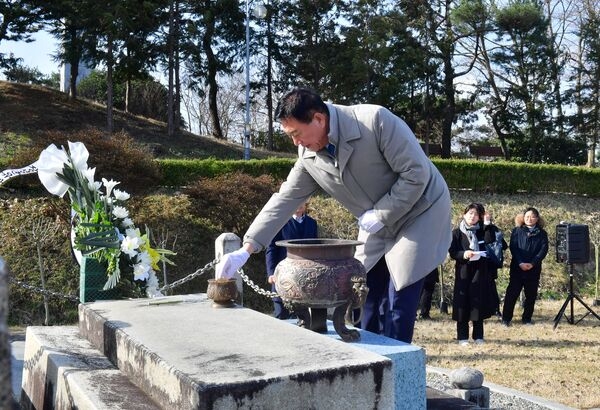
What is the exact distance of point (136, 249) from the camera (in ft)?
15.0

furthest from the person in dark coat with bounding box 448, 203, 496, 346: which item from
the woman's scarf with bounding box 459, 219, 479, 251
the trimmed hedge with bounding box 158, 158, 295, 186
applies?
the trimmed hedge with bounding box 158, 158, 295, 186

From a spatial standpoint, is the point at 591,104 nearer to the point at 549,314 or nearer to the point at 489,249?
the point at 549,314

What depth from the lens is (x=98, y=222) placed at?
4.67 metres

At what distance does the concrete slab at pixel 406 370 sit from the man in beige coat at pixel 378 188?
16.2 inches

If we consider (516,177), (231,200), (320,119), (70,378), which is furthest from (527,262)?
(516,177)

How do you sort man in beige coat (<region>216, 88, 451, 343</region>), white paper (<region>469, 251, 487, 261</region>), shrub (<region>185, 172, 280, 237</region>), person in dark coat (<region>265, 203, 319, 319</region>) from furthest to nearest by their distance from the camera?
shrub (<region>185, 172, 280, 237</region>), white paper (<region>469, 251, 487, 261</region>), person in dark coat (<region>265, 203, 319, 319</region>), man in beige coat (<region>216, 88, 451, 343</region>)

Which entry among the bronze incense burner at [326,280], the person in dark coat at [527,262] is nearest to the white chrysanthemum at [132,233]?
the bronze incense burner at [326,280]

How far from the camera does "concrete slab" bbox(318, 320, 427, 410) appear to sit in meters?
3.06

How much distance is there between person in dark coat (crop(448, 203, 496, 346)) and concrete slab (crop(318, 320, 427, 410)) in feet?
14.4

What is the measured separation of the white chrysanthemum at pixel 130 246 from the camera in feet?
14.6

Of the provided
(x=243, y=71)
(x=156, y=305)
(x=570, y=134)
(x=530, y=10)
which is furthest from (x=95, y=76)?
(x=156, y=305)

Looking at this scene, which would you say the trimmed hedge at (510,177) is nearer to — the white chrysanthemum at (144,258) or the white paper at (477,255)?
the white paper at (477,255)

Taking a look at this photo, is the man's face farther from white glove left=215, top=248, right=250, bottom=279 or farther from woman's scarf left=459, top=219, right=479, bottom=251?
woman's scarf left=459, top=219, right=479, bottom=251

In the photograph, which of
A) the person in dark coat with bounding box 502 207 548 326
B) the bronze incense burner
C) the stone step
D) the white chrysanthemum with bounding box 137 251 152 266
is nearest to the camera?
the stone step
